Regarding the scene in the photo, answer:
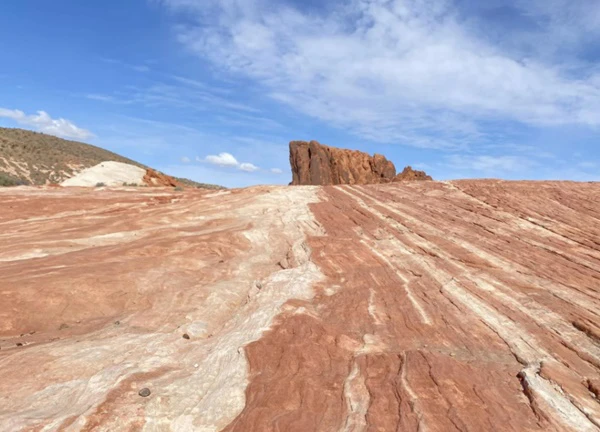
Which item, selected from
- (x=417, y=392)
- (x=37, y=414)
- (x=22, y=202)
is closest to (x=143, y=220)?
(x=22, y=202)

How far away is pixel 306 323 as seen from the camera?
990cm

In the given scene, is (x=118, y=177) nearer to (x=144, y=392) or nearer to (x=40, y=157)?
(x=40, y=157)

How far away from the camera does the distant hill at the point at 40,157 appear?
245 feet

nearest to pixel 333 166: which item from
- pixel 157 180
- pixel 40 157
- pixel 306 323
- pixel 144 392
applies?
pixel 157 180

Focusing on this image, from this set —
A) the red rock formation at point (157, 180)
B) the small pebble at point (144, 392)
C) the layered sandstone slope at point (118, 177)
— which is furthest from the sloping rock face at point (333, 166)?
the small pebble at point (144, 392)

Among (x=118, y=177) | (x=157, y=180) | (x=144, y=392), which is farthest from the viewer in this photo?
(x=157, y=180)

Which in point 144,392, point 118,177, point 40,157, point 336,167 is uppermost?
point 336,167

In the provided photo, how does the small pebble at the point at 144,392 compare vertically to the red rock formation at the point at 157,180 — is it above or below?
below

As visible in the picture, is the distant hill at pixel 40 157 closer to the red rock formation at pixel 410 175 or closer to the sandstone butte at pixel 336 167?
the sandstone butte at pixel 336 167

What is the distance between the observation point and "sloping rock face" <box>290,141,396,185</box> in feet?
305

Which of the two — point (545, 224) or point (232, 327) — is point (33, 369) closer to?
point (232, 327)

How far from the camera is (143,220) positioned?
70.4ft

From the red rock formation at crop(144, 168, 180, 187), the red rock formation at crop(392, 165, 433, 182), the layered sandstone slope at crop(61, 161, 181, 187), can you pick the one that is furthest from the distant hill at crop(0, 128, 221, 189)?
the red rock formation at crop(392, 165, 433, 182)

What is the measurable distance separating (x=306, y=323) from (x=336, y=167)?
284 feet
